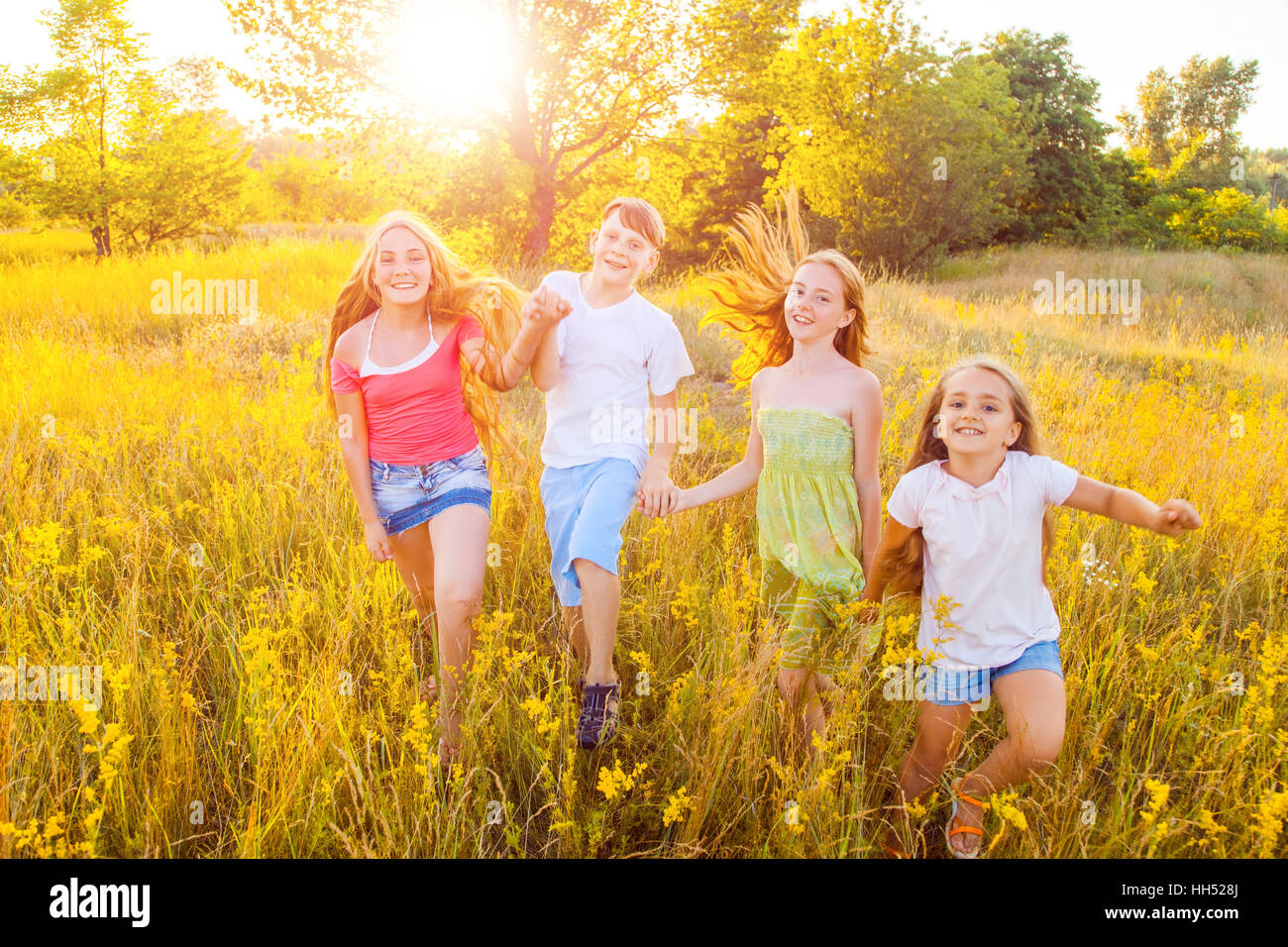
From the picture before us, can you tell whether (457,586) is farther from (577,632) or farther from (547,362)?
(547,362)

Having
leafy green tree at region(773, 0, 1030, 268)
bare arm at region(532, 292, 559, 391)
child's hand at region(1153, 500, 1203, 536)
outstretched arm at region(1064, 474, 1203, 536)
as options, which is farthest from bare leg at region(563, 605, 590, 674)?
leafy green tree at region(773, 0, 1030, 268)

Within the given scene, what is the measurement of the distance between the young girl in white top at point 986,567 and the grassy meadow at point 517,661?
0.13 m

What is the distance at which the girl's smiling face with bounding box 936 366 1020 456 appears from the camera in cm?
238

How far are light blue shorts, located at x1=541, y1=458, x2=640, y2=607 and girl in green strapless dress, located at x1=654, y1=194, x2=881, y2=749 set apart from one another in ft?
0.72

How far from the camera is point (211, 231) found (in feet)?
55.8

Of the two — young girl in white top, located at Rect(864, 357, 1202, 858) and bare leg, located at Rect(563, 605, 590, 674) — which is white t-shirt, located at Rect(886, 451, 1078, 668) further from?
bare leg, located at Rect(563, 605, 590, 674)

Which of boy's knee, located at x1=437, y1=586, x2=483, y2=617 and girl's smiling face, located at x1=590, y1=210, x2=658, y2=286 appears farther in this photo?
girl's smiling face, located at x1=590, y1=210, x2=658, y2=286

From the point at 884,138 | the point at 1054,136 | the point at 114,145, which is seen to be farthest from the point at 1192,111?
the point at 114,145

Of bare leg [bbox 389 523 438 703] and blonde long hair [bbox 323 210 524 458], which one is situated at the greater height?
blonde long hair [bbox 323 210 524 458]

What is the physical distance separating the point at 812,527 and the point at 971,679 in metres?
0.73
